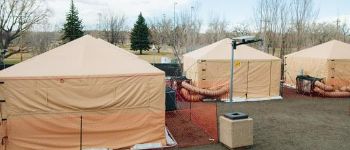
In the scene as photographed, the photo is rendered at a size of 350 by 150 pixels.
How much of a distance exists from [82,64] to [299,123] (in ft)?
27.5

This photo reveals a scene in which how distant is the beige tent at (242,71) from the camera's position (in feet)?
58.8

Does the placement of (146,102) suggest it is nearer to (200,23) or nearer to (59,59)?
(59,59)

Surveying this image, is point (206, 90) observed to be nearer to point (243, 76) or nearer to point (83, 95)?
point (243, 76)

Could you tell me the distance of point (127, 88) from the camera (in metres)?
9.77

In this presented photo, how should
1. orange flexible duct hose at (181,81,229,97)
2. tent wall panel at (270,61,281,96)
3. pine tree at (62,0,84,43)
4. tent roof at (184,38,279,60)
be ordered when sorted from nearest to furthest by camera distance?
orange flexible duct hose at (181,81,229,97)
tent roof at (184,38,279,60)
tent wall panel at (270,61,281,96)
pine tree at (62,0,84,43)

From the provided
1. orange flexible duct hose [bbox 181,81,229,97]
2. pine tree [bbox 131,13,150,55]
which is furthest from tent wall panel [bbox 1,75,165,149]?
pine tree [bbox 131,13,150,55]

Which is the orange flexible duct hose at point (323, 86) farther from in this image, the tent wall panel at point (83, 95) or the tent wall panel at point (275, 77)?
the tent wall panel at point (83, 95)

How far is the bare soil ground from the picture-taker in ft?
34.5

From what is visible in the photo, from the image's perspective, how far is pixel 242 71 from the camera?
17984 mm

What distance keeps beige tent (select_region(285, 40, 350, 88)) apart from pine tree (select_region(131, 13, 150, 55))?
1589 inches

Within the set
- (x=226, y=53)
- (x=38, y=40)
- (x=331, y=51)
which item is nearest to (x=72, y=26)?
(x=38, y=40)

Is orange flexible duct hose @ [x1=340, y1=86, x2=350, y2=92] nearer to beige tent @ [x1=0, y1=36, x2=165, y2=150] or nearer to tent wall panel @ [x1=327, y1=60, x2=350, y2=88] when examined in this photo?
tent wall panel @ [x1=327, y1=60, x2=350, y2=88]

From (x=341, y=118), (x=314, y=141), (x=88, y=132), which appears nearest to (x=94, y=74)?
(x=88, y=132)

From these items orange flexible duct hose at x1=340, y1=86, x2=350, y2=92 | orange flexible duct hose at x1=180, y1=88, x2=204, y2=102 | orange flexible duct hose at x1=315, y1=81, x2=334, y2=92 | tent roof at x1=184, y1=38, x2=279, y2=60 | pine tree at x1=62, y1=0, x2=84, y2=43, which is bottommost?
orange flexible duct hose at x1=180, y1=88, x2=204, y2=102
